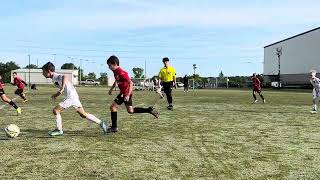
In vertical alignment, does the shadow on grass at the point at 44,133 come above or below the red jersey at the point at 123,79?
below

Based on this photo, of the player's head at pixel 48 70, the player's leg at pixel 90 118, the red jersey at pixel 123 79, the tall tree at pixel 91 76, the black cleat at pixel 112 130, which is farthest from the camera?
the tall tree at pixel 91 76

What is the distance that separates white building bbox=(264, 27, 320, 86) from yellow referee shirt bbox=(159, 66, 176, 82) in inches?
2511

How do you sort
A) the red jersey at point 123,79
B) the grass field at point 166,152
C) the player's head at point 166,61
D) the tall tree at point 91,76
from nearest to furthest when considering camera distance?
the grass field at point 166,152 < the red jersey at point 123,79 < the player's head at point 166,61 < the tall tree at point 91,76

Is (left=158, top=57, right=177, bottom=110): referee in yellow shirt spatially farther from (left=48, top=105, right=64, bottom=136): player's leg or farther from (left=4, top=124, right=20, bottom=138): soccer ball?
(left=4, top=124, right=20, bottom=138): soccer ball

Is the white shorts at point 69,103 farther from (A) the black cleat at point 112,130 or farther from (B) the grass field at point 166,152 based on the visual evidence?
(A) the black cleat at point 112,130

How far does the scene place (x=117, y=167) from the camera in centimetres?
745

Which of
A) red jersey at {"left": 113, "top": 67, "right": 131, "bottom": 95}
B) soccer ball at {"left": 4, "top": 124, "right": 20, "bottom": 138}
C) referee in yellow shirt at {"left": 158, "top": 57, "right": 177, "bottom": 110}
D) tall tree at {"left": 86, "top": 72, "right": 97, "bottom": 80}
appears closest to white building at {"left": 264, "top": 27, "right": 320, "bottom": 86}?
referee in yellow shirt at {"left": 158, "top": 57, "right": 177, "bottom": 110}

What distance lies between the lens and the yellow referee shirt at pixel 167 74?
19.7m

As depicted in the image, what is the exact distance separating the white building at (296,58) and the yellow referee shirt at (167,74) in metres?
63.8

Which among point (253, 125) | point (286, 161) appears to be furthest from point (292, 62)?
point (286, 161)

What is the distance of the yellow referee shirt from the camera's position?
1966cm

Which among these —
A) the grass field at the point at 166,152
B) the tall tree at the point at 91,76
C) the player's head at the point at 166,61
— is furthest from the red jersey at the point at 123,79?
the tall tree at the point at 91,76

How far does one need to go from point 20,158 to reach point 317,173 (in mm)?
4841

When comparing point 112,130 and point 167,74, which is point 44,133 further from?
point 167,74
